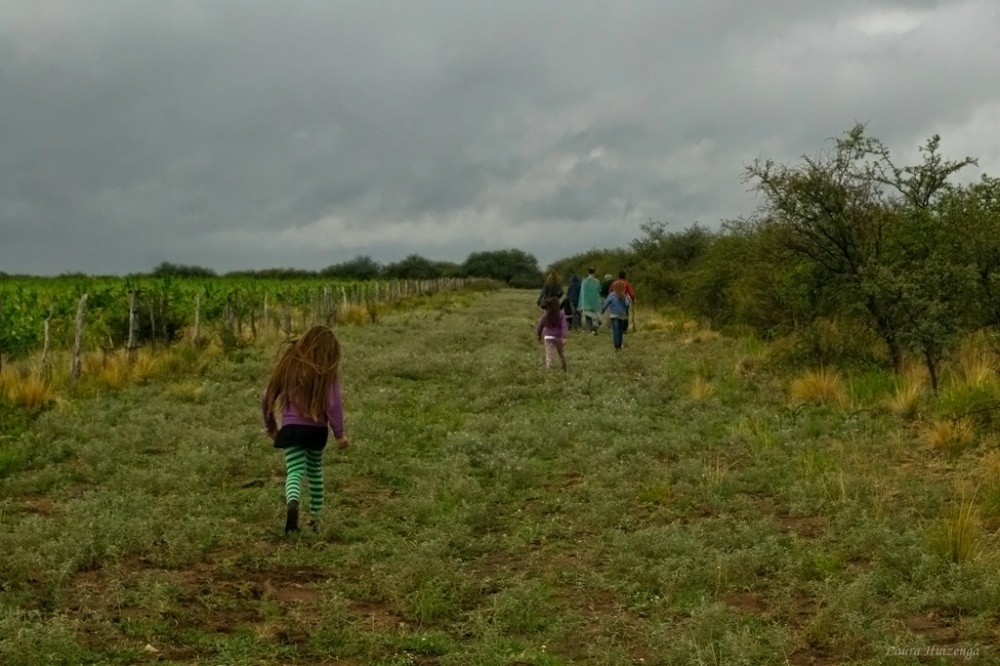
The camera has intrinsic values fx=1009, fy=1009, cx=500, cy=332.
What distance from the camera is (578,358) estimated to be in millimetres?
21203

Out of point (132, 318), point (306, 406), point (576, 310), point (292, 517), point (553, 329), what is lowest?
point (292, 517)

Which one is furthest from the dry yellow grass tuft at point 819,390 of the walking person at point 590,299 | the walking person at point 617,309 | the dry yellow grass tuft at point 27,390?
the walking person at point 590,299

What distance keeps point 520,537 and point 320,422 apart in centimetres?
198

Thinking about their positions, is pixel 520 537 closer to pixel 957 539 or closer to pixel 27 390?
pixel 957 539

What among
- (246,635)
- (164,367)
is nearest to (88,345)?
(164,367)

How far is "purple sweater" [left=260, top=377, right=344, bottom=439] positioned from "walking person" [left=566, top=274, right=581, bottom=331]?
68.3ft

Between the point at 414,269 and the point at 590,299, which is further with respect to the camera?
the point at 414,269

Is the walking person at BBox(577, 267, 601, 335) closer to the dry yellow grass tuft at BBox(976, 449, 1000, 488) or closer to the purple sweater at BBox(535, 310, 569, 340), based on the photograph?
the purple sweater at BBox(535, 310, 569, 340)

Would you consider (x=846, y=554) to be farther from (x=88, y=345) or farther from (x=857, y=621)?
(x=88, y=345)

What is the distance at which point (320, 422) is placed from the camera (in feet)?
28.6

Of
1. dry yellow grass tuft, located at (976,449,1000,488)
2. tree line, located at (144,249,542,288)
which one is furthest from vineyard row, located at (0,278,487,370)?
tree line, located at (144,249,542,288)

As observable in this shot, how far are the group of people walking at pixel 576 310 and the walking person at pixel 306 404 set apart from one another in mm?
9618

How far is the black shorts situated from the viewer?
8594mm

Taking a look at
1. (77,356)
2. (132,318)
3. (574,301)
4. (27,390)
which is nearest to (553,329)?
(132,318)
